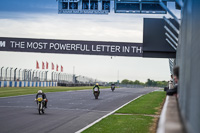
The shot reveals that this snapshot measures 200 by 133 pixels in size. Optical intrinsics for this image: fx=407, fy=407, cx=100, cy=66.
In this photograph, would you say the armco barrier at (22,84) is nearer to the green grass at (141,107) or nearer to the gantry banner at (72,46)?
the gantry banner at (72,46)

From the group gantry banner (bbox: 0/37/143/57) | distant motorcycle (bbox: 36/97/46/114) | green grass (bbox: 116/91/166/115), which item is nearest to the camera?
distant motorcycle (bbox: 36/97/46/114)

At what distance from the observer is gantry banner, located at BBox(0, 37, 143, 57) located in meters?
38.7

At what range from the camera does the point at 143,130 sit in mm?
12430

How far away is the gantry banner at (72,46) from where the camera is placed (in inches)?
1522

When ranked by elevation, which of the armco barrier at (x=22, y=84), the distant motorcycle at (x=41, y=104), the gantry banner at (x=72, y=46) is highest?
the gantry banner at (x=72, y=46)

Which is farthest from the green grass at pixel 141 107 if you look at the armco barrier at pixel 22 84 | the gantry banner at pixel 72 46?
the armco barrier at pixel 22 84

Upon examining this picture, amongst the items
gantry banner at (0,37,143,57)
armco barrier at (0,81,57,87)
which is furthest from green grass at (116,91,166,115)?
armco barrier at (0,81,57,87)

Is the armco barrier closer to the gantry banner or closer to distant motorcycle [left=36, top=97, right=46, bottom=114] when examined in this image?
the gantry banner

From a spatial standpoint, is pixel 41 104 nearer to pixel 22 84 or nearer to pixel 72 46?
pixel 72 46

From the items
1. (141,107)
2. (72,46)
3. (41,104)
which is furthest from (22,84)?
(41,104)

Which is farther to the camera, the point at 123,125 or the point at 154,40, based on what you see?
the point at 154,40

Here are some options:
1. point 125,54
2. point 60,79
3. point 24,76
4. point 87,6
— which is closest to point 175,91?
point 87,6

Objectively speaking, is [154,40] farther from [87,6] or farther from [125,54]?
[125,54]

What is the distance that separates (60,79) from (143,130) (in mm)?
59710
